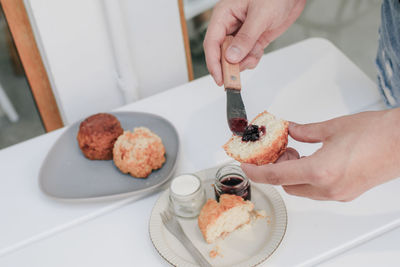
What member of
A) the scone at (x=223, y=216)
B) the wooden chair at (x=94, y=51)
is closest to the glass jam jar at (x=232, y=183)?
the scone at (x=223, y=216)

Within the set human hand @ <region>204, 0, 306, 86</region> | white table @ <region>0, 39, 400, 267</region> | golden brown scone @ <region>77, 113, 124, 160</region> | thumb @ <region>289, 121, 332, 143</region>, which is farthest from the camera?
golden brown scone @ <region>77, 113, 124, 160</region>

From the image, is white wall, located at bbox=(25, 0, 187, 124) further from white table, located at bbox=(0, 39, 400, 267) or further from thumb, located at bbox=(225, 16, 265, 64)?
thumb, located at bbox=(225, 16, 265, 64)

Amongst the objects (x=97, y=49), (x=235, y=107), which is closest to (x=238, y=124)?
(x=235, y=107)

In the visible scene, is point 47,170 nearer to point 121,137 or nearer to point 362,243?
point 121,137

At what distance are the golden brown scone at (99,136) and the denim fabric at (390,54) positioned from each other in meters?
0.94

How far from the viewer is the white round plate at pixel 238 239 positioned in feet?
3.52

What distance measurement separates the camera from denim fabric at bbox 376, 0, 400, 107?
1274 millimetres

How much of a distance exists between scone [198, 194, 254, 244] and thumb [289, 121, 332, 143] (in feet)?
0.79

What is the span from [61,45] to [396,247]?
58.1 inches

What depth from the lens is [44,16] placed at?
168 cm

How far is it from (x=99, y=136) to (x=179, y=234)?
45 cm

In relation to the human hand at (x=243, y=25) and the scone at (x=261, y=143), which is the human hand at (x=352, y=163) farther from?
the human hand at (x=243, y=25)

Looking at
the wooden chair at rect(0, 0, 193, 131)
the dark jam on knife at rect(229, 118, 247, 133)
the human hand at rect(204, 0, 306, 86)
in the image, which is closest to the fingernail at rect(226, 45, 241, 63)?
the human hand at rect(204, 0, 306, 86)

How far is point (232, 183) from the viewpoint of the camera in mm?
1207
